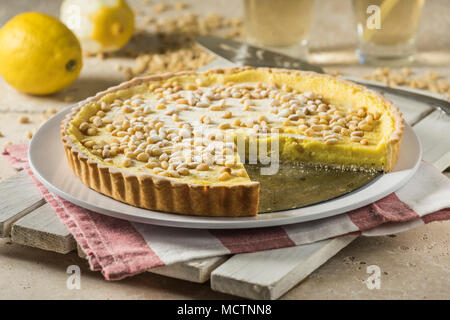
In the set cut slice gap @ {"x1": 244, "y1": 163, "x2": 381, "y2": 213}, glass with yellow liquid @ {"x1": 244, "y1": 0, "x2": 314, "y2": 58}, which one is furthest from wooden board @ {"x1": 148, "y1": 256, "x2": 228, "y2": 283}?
glass with yellow liquid @ {"x1": 244, "y1": 0, "x2": 314, "y2": 58}

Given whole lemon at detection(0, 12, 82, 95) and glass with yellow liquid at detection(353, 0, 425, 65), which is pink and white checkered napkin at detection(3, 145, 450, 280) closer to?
whole lemon at detection(0, 12, 82, 95)

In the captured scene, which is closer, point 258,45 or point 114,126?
point 114,126

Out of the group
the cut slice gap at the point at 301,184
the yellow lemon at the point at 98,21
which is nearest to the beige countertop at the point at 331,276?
the cut slice gap at the point at 301,184

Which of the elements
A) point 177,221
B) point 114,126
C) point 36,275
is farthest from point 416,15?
point 36,275

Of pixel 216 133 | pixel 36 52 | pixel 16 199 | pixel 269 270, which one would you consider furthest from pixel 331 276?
pixel 36 52

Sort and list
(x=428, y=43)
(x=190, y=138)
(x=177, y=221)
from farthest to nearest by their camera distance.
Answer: (x=428, y=43) → (x=190, y=138) → (x=177, y=221)

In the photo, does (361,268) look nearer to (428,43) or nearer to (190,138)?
(190,138)
